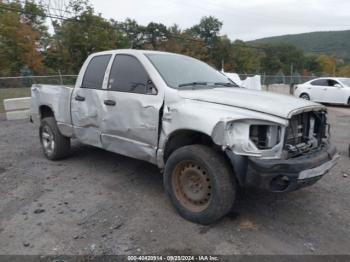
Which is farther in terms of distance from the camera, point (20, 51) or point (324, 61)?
point (324, 61)

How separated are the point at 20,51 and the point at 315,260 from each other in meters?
36.0

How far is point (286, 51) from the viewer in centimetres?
7606

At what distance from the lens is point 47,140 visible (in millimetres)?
6234

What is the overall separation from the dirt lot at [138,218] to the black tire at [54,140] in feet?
1.18

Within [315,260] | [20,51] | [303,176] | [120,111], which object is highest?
[20,51]

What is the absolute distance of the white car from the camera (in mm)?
17312

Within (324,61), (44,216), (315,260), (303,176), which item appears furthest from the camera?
(324,61)

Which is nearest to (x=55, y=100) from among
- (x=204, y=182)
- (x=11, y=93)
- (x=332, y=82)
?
(x=204, y=182)

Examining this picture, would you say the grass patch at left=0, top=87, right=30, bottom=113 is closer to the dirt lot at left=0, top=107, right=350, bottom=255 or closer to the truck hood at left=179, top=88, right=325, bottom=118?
the dirt lot at left=0, top=107, right=350, bottom=255

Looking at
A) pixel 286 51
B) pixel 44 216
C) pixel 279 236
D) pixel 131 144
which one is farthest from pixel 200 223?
pixel 286 51

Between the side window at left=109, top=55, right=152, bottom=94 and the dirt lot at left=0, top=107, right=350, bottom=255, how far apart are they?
4.59 ft

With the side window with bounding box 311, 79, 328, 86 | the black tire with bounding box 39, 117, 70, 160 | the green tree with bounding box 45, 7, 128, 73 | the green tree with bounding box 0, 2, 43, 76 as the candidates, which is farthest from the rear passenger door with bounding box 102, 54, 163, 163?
the green tree with bounding box 0, 2, 43, 76

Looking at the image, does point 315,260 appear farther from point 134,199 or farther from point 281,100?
point 134,199

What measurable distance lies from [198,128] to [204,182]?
0.58 metres
